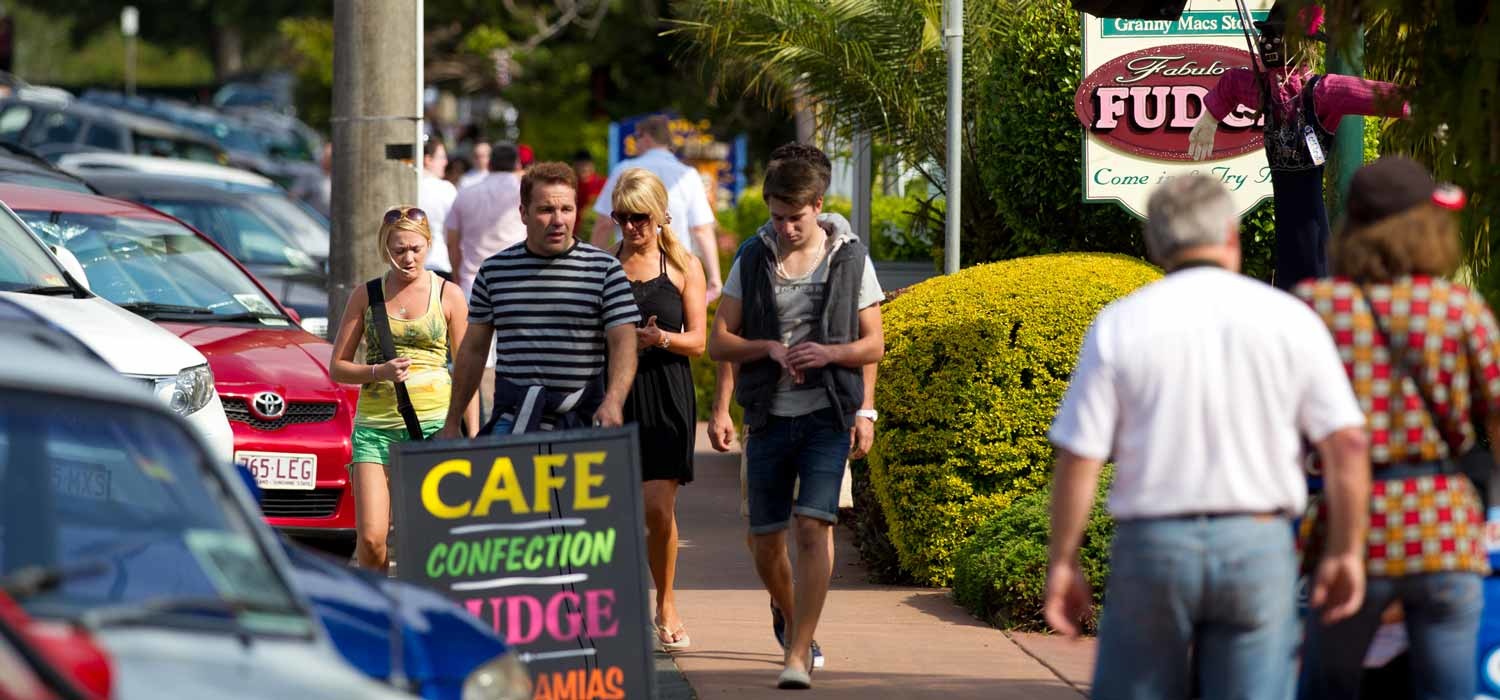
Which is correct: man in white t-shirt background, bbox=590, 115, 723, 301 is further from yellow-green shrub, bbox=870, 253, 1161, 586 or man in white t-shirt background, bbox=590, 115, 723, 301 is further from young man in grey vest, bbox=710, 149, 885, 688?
young man in grey vest, bbox=710, 149, 885, 688

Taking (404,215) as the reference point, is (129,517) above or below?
below

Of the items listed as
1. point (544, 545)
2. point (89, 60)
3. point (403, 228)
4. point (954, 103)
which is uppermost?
point (89, 60)

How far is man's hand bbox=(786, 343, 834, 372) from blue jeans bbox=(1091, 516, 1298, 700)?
238 centimetres

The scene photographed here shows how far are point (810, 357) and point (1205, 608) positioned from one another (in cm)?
257

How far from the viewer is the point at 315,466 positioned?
8.98m

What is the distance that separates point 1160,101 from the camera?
9.55 meters

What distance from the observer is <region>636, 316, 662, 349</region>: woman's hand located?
7309mm

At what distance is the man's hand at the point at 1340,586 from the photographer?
14.1ft

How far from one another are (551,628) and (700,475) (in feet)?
21.8

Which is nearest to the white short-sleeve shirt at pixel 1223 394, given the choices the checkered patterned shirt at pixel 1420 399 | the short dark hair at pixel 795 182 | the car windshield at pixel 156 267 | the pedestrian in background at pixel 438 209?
the checkered patterned shirt at pixel 1420 399

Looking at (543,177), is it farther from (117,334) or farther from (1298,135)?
(1298,135)


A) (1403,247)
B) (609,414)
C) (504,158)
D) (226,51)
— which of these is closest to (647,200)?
(609,414)

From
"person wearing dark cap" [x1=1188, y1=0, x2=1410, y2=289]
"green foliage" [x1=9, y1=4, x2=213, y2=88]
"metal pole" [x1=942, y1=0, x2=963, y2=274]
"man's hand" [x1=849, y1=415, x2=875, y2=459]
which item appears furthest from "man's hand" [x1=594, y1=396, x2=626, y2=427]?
"green foliage" [x1=9, y1=4, x2=213, y2=88]

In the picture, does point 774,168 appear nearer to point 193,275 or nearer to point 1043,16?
point 1043,16
